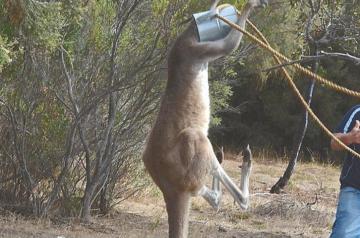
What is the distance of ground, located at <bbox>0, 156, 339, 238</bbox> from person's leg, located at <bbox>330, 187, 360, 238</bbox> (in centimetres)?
448

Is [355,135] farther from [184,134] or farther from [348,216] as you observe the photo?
[184,134]

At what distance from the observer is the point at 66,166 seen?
10148mm

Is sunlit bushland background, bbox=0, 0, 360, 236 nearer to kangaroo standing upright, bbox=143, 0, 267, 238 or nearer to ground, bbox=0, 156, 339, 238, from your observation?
ground, bbox=0, 156, 339, 238

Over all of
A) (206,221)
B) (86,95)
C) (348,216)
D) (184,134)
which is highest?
(86,95)

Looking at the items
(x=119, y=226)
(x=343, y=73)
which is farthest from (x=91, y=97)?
(x=343, y=73)

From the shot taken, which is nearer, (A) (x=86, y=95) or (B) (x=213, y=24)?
(B) (x=213, y=24)

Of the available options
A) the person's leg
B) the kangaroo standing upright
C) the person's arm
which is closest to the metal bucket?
the kangaroo standing upright

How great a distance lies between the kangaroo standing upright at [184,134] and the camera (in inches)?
250

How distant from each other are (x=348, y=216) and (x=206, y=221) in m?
5.73

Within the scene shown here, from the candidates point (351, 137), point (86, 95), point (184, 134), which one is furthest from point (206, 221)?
point (351, 137)

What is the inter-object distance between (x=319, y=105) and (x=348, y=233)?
1764 cm

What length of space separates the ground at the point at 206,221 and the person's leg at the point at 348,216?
448 centimetres

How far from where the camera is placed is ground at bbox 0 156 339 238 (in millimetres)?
10008

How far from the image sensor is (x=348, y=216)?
19.2 feet
